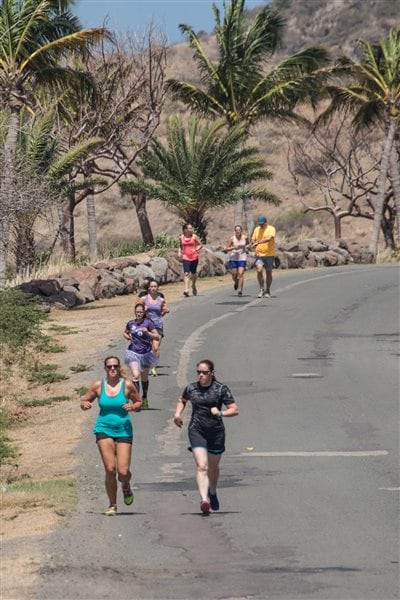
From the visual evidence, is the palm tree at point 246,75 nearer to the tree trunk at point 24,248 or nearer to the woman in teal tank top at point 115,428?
the tree trunk at point 24,248

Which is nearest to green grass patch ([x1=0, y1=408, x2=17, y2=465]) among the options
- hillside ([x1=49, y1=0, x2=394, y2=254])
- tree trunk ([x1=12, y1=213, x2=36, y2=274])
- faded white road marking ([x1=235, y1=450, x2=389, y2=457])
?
faded white road marking ([x1=235, y1=450, x2=389, y2=457])

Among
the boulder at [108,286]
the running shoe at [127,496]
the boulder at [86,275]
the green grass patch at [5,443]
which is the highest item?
the boulder at [86,275]

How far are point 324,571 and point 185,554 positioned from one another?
1268 millimetres

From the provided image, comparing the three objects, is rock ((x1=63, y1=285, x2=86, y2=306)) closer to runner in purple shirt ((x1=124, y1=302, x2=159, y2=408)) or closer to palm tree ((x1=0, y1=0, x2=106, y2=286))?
palm tree ((x1=0, y1=0, x2=106, y2=286))

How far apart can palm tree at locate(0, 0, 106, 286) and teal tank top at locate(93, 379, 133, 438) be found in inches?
768

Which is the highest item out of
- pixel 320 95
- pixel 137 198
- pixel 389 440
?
pixel 320 95

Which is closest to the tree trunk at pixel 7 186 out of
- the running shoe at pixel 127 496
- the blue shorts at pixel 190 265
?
the blue shorts at pixel 190 265

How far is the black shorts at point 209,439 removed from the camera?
41.7 ft

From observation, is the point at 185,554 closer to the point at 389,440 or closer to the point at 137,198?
A: the point at 389,440

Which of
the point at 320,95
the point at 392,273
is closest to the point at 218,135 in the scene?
the point at 392,273

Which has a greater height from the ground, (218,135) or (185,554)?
(218,135)

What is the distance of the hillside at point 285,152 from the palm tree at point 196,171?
10992 millimetres

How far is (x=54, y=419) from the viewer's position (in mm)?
18688

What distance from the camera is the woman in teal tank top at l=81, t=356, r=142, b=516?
12188 millimetres
